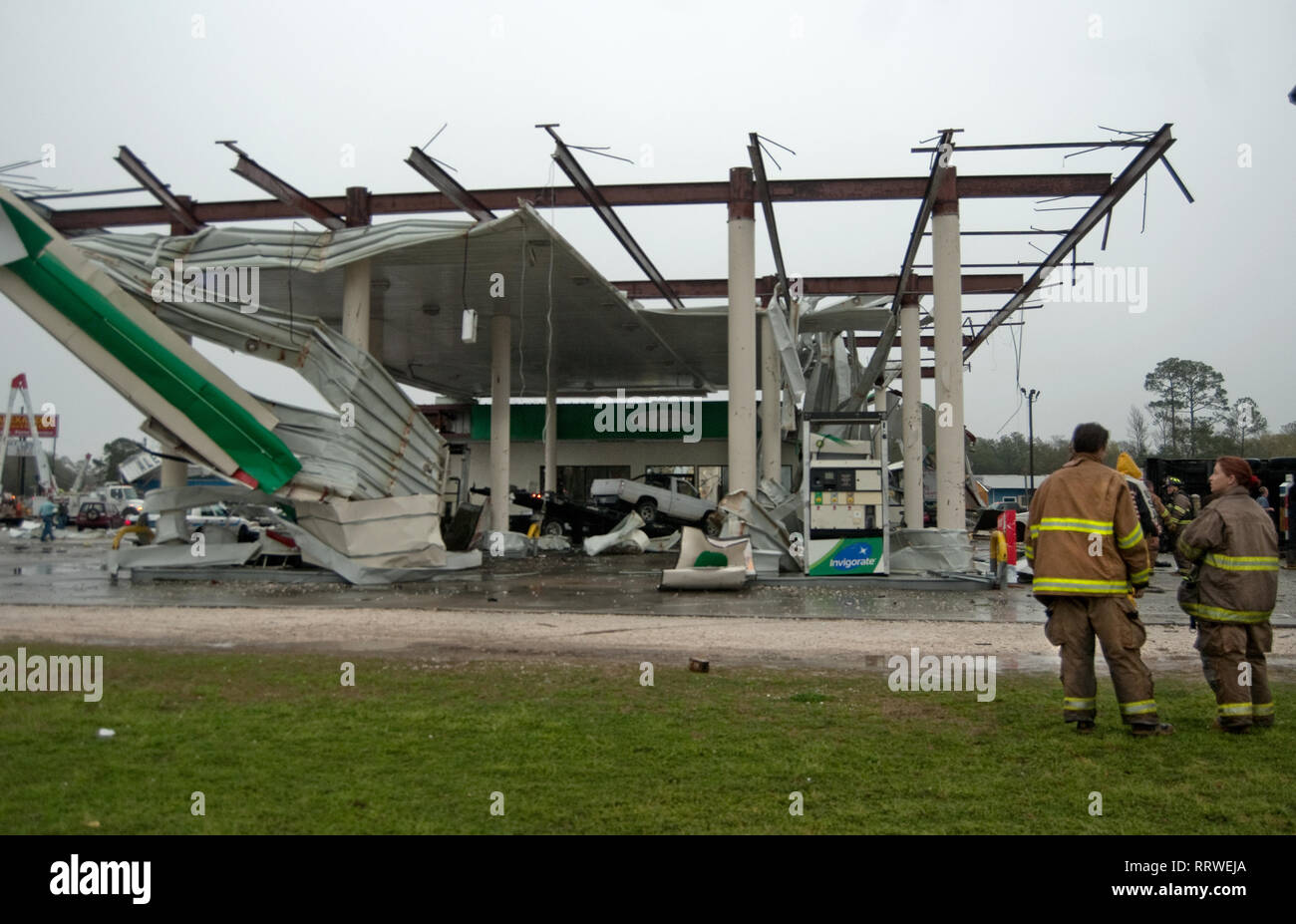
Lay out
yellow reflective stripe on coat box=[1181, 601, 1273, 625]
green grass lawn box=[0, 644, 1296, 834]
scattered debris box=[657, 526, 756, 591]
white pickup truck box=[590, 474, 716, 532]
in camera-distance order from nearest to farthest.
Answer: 1. green grass lawn box=[0, 644, 1296, 834]
2. yellow reflective stripe on coat box=[1181, 601, 1273, 625]
3. scattered debris box=[657, 526, 756, 591]
4. white pickup truck box=[590, 474, 716, 532]

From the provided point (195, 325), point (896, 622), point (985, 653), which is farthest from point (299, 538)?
point (985, 653)

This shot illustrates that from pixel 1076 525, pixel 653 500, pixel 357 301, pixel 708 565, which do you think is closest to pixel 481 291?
pixel 357 301

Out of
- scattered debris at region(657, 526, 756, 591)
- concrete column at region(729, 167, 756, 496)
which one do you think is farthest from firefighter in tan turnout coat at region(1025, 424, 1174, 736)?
concrete column at region(729, 167, 756, 496)

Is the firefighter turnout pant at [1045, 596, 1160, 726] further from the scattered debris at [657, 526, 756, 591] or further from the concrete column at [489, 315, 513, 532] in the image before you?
the concrete column at [489, 315, 513, 532]

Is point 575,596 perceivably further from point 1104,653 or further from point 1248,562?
point 1248,562

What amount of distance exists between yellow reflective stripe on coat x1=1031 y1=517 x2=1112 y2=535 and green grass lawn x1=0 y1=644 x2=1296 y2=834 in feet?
3.90

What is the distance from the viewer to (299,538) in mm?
17328

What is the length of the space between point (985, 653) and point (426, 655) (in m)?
5.20

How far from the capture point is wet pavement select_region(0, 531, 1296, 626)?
13.3 metres

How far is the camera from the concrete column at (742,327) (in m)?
19.7

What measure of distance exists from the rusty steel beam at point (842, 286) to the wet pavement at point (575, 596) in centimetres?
1029

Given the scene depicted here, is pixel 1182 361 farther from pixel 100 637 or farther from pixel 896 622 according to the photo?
pixel 100 637

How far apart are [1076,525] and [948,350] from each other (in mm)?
13820
